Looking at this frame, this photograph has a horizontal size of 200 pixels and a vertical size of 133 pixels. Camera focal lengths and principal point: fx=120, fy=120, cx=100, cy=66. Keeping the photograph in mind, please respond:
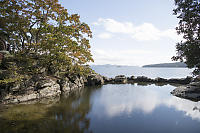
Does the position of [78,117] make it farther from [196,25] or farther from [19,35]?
[19,35]

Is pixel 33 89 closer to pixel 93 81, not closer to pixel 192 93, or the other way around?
pixel 93 81

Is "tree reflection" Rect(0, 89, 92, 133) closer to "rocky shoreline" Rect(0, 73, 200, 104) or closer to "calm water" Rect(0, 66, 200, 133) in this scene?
"calm water" Rect(0, 66, 200, 133)

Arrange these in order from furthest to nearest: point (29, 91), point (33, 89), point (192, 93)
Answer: point (192, 93) < point (33, 89) < point (29, 91)

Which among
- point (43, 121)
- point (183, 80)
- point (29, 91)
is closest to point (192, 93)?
point (183, 80)

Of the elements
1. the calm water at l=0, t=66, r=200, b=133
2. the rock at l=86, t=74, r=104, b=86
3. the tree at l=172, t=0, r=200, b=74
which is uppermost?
the tree at l=172, t=0, r=200, b=74

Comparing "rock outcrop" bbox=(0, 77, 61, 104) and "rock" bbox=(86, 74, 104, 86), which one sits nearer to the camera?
"rock outcrop" bbox=(0, 77, 61, 104)

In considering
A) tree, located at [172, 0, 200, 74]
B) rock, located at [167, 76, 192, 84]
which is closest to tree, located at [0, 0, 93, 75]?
tree, located at [172, 0, 200, 74]

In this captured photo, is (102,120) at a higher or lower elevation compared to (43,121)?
lower

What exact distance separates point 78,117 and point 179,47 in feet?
36.1

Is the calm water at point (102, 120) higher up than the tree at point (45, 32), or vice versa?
the tree at point (45, 32)

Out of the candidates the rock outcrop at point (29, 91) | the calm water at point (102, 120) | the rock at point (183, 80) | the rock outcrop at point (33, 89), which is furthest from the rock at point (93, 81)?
the rock at point (183, 80)

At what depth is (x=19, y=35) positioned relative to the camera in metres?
18.0

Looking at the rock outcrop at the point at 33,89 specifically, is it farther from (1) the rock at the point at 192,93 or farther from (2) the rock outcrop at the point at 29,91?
(1) the rock at the point at 192,93

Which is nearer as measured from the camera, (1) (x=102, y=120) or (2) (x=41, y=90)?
(1) (x=102, y=120)
